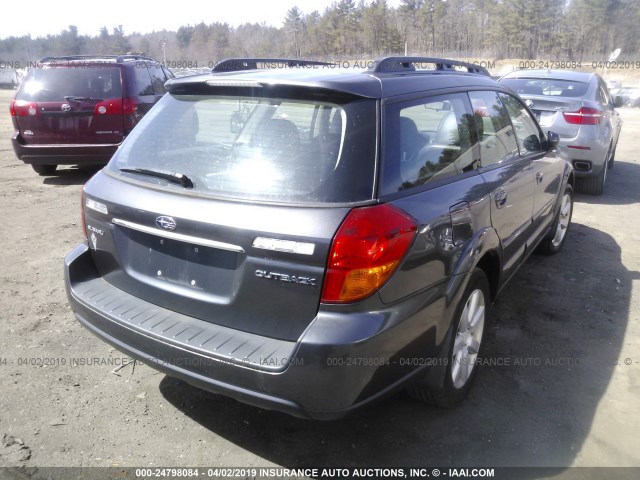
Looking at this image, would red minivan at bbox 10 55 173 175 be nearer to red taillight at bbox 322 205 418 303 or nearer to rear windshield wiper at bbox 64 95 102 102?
rear windshield wiper at bbox 64 95 102 102

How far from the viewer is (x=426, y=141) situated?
276cm

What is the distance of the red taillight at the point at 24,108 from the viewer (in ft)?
26.0

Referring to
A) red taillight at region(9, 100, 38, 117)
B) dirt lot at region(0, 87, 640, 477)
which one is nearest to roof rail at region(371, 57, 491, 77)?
dirt lot at region(0, 87, 640, 477)

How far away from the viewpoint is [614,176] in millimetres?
9719

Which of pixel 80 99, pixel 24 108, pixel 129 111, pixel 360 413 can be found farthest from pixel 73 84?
pixel 360 413

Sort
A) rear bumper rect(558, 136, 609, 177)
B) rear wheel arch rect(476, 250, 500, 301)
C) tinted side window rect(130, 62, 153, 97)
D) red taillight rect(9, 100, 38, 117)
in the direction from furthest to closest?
1. tinted side window rect(130, 62, 153, 97)
2. red taillight rect(9, 100, 38, 117)
3. rear bumper rect(558, 136, 609, 177)
4. rear wheel arch rect(476, 250, 500, 301)

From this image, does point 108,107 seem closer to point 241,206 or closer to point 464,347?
point 241,206

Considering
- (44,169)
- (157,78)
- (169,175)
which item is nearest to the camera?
(169,175)

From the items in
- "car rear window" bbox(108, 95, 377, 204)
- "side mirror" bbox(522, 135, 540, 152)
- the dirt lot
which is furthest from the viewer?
"side mirror" bbox(522, 135, 540, 152)

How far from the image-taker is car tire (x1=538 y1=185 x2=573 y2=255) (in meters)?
5.27

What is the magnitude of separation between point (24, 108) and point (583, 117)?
7972 mm

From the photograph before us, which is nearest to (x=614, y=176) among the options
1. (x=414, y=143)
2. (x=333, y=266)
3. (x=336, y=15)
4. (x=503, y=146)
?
(x=503, y=146)

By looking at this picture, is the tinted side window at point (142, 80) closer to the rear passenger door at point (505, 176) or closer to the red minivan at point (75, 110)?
the red minivan at point (75, 110)

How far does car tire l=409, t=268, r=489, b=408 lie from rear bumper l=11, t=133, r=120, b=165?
634 centimetres
